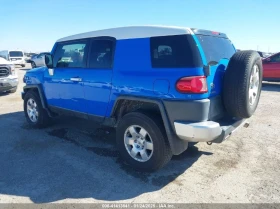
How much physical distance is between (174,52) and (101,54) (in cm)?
137

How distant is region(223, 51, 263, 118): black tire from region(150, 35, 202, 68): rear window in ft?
1.88

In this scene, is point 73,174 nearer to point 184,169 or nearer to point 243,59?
point 184,169

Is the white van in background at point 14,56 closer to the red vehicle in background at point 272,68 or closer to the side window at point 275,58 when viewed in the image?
the red vehicle in background at point 272,68

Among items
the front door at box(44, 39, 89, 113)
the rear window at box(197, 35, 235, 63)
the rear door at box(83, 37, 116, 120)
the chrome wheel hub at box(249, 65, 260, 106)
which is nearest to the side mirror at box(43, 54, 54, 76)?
the front door at box(44, 39, 89, 113)

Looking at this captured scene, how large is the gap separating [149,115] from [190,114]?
1.98 feet

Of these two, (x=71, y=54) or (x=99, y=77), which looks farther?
(x=71, y=54)

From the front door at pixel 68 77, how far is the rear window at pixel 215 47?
200 cm

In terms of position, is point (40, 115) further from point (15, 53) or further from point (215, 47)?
point (15, 53)

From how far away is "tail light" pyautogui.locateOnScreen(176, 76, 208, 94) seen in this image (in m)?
2.79

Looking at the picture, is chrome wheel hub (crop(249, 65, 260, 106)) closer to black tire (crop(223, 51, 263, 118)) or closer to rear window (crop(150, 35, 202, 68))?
black tire (crop(223, 51, 263, 118))

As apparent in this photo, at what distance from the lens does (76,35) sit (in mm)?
4379

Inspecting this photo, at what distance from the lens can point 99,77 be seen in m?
3.72

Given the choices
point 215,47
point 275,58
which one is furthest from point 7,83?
point 275,58

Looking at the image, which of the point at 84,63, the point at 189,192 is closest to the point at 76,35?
the point at 84,63
